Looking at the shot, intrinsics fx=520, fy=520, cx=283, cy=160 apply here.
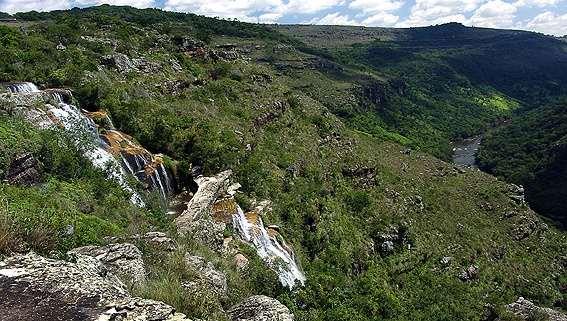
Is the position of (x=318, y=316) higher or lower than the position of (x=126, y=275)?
lower

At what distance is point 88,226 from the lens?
18.6 m

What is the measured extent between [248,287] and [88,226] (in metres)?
6.96

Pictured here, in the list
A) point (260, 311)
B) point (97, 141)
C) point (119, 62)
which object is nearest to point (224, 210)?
point (97, 141)

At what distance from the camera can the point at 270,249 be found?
32688 millimetres

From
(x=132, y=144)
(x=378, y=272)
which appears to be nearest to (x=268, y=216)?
(x=132, y=144)

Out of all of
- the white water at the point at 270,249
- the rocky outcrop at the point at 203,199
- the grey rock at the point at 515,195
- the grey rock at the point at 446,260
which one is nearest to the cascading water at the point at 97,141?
the rocky outcrop at the point at 203,199

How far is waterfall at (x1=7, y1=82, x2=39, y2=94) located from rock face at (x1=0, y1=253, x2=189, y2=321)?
97.3 ft

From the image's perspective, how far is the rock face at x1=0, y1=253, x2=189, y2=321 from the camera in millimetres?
10445

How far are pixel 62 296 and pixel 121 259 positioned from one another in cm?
344

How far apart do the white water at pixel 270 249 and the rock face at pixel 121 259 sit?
14533 millimetres

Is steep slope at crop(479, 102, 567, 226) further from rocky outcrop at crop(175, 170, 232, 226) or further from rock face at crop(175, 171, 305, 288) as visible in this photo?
rocky outcrop at crop(175, 170, 232, 226)

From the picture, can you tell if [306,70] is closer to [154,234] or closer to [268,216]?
[268,216]

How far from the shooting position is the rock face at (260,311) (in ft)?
45.3

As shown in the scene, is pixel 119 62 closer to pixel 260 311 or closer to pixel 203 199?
pixel 203 199
